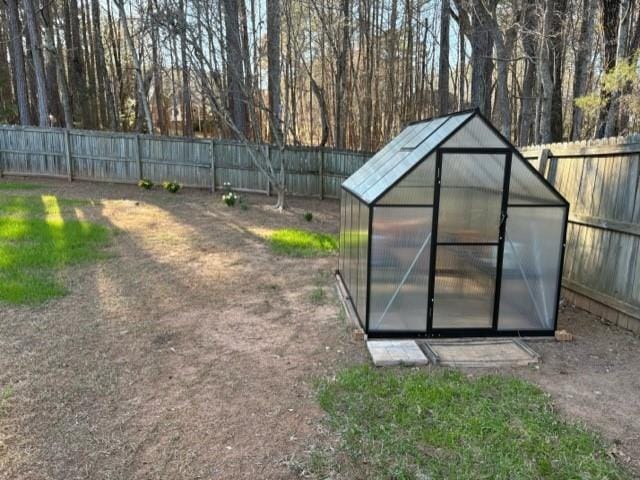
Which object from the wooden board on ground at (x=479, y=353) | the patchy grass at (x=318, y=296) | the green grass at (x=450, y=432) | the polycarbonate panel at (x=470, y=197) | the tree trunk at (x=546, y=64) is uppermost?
the tree trunk at (x=546, y=64)

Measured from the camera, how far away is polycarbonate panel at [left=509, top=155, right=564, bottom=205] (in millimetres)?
4012

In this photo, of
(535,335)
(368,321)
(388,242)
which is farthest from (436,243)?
(535,335)

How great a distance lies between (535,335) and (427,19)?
13.3 metres

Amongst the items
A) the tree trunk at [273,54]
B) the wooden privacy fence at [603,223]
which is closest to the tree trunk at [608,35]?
the wooden privacy fence at [603,223]

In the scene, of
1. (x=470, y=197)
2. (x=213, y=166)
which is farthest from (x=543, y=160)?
(x=213, y=166)

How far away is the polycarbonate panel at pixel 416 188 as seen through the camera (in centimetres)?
389

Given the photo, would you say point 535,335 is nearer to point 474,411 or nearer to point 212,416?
point 474,411

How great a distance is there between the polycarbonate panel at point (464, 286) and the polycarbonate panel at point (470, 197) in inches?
4.7

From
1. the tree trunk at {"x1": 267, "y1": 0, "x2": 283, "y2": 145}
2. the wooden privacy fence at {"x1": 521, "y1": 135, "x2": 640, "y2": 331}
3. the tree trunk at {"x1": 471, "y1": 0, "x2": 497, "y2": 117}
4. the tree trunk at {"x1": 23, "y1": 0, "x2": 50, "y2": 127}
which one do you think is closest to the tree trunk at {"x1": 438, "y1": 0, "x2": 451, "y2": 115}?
the tree trunk at {"x1": 471, "y1": 0, "x2": 497, "y2": 117}

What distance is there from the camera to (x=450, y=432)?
2709 millimetres

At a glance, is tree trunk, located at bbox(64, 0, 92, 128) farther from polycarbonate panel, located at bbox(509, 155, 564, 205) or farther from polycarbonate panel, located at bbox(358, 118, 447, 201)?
polycarbonate panel, located at bbox(509, 155, 564, 205)

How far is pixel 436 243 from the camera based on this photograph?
398 cm

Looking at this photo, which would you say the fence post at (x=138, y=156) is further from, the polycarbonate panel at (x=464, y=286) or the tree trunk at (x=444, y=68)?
the polycarbonate panel at (x=464, y=286)

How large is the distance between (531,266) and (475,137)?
1.26 m
